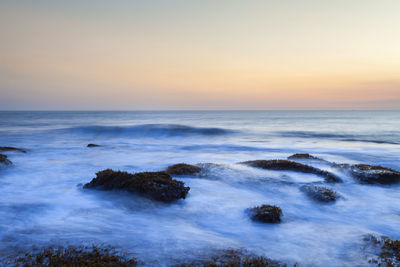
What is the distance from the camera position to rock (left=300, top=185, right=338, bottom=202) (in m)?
8.62

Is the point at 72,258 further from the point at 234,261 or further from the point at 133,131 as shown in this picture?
the point at 133,131

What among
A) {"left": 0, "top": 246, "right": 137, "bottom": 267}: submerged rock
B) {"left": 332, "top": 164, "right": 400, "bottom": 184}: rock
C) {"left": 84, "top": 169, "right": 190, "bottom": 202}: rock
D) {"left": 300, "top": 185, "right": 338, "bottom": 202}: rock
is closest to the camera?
{"left": 0, "top": 246, "right": 137, "bottom": 267}: submerged rock

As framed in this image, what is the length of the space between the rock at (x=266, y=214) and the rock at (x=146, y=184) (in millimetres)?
2291

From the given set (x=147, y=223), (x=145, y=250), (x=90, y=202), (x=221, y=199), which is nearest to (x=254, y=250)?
(x=145, y=250)

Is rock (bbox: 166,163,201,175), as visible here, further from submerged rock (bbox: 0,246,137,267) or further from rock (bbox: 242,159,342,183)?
submerged rock (bbox: 0,246,137,267)

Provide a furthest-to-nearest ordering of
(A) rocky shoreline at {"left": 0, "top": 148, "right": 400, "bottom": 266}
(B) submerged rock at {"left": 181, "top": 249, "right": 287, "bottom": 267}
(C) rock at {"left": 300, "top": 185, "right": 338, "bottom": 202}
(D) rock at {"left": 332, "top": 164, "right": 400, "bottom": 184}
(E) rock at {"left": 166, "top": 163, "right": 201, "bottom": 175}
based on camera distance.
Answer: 1. (E) rock at {"left": 166, "top": 163, "right": 201, "bottom": 175}
2. (D) rock at {"left": 332, "top": 164, "right": 400, "bottom": 184}
3. (C) rock at {"left": 300, "top": 185, "right": 338, "bottom": 202}
4. (B) submerged rock at {"left": 181, "top": 249, "right": 287, "bottom": 267}
5. (A) rocky shoreline at {"left": 0, "top": 148, "right": 400, "bottom": 266}

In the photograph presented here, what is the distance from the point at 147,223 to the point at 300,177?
716 centimetres

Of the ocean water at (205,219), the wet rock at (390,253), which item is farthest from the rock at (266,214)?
the wet rock at (390,253)

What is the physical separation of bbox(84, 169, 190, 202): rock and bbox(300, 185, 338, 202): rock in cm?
419

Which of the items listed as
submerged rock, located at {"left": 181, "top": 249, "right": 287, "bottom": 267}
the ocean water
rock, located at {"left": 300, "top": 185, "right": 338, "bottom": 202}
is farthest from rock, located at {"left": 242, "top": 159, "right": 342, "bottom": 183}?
submerged rock, located at {"left": 181, "top": 249, "right": 287, "bottom": 267}

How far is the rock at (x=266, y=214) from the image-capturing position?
6.69 meters

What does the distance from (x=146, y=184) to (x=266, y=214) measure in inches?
145

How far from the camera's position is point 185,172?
37.5ft

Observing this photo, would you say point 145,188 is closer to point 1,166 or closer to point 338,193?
point 338,193
